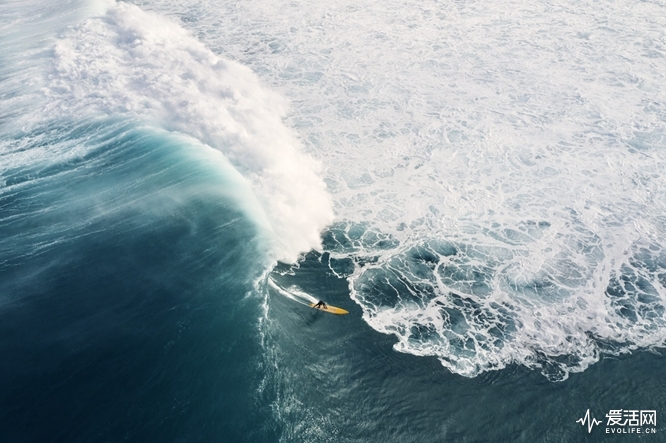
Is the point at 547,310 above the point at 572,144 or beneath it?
beneath

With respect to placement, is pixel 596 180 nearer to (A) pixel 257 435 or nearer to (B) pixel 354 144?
(B) pixel 354 144

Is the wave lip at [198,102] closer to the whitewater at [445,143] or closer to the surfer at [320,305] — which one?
the whitewater at [445,143]

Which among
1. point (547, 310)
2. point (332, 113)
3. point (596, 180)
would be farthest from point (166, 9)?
point (547, 310)

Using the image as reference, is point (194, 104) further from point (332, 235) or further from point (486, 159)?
point (486, 159)

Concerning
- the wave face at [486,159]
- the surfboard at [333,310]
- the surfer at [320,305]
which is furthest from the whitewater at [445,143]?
the surfer at [320,305]

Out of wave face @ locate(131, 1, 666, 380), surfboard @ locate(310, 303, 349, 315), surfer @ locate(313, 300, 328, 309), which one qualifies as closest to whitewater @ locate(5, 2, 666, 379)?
wave face @ locate(131, 1, 666, 380)

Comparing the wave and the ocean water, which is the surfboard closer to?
the ocean water
